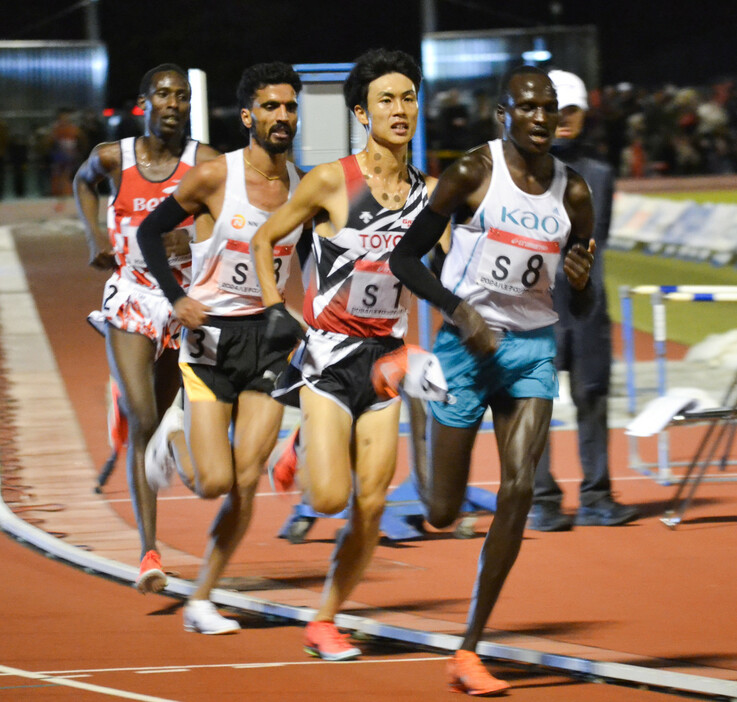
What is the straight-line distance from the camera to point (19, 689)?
5.11m

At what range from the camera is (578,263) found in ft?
17.0

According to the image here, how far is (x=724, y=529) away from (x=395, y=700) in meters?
3.10

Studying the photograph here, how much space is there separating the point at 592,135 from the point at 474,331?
2867 centimetres

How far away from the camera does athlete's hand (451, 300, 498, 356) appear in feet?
16.5

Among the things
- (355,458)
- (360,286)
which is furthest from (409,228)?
(355,458)

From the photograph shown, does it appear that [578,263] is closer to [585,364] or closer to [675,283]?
[585,364]

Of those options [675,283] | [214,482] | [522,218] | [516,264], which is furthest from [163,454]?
[675,283]

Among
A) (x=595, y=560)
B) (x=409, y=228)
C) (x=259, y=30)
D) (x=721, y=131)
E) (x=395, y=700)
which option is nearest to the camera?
(x=395, y=700)

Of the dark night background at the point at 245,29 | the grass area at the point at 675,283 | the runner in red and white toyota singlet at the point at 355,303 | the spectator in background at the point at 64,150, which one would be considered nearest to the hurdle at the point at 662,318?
the runner in red and white toyota singlet at the point at 355,303

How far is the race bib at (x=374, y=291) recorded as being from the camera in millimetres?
5410

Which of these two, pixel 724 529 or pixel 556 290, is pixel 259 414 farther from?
pixel 724 529

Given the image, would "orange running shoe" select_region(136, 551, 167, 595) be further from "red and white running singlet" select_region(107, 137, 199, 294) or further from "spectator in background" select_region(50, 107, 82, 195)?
"spectator in background" select_region(50, 107, 82, 195)

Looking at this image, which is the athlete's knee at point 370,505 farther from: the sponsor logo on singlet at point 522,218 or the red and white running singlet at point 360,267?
the sponsor logo on singlet at point 522,218

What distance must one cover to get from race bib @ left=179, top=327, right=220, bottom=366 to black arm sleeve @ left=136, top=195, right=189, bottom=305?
0.16 m
